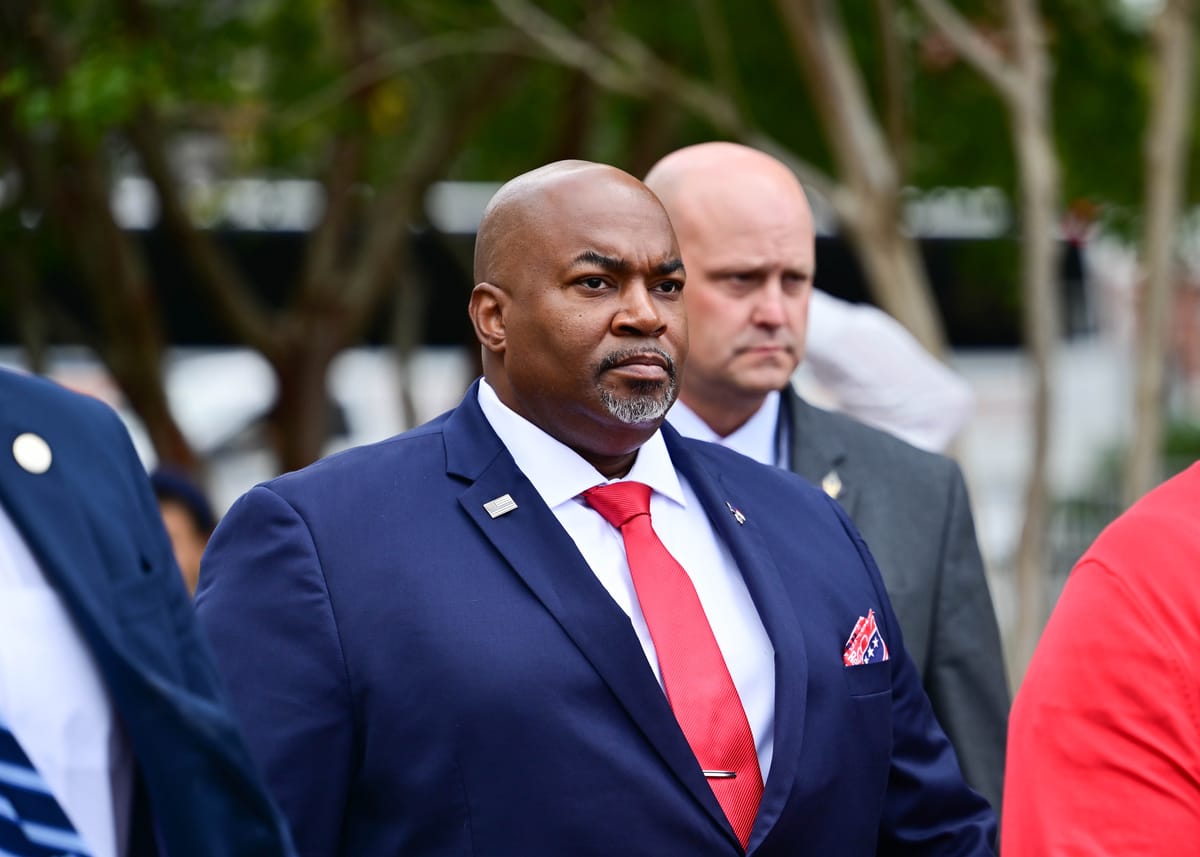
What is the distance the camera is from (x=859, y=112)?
757cm

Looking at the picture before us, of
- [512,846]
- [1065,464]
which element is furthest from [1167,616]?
[1065,464]

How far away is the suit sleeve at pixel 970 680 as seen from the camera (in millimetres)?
3924

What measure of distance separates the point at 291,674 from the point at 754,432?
1799 millimetres

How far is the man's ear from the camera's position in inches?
126

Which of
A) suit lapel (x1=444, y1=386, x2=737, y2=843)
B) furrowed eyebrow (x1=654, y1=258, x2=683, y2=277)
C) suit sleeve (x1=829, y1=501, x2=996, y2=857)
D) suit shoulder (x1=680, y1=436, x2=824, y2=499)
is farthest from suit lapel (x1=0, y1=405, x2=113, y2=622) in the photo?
suit sleeve (x1=829, y1=501, x2=996, y2=857)

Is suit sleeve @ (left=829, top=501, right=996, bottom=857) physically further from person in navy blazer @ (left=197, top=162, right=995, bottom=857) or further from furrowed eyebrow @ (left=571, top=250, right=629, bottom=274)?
furrowed eyebrow @ (left=571, top=250, right=629, bottom=274)

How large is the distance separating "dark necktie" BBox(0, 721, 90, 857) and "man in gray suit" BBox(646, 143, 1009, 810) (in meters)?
2.17

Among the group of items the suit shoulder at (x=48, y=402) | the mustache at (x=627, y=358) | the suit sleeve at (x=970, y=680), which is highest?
the suit shoulder at (x=48, y=402)

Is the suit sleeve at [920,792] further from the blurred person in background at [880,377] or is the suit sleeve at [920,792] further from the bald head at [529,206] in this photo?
the blurred person in background at [880,377]

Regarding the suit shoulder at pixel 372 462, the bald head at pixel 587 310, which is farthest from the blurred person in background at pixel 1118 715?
the suit shoulder at pixel 372 462

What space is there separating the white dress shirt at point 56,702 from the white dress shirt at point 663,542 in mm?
1018

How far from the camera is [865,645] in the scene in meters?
3.13

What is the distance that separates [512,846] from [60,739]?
87 centimetres

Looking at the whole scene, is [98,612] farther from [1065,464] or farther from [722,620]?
[1065,464]
